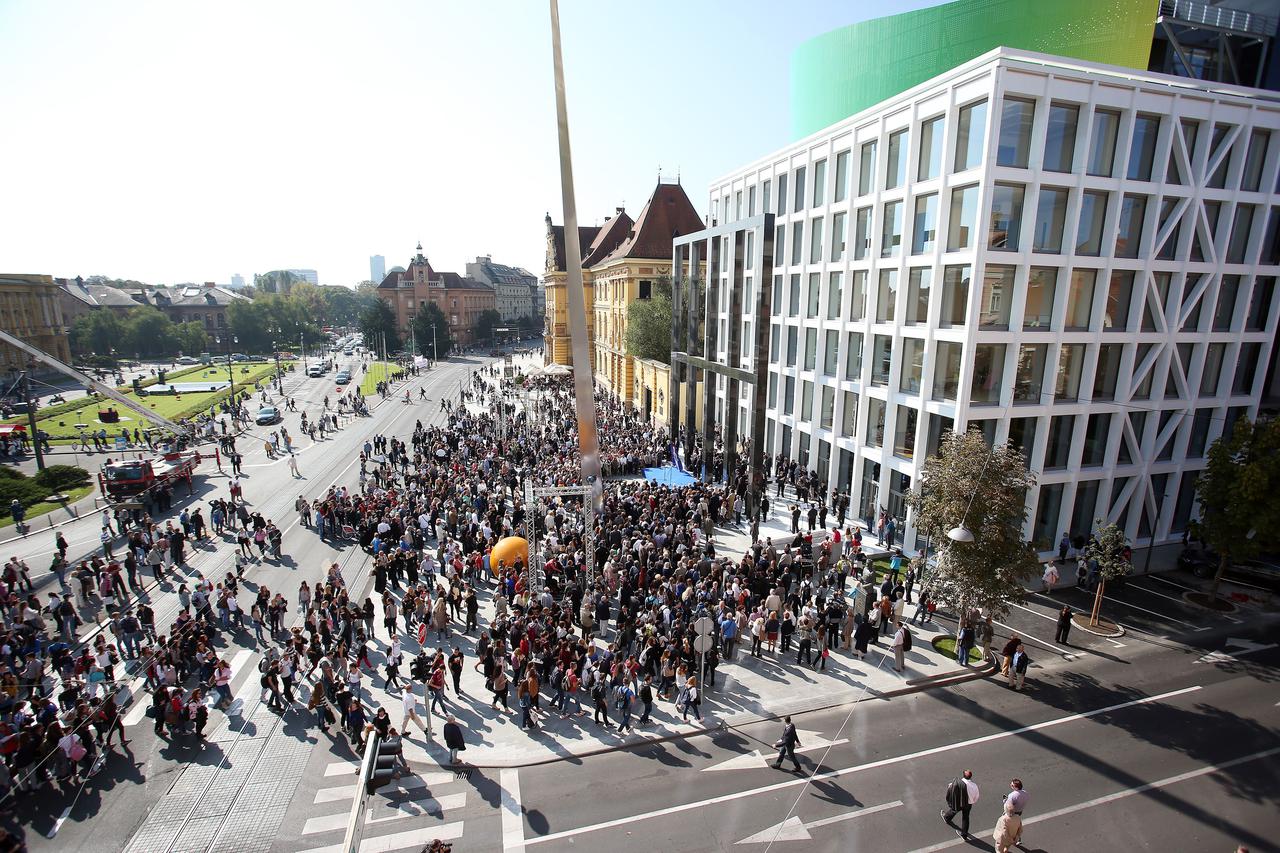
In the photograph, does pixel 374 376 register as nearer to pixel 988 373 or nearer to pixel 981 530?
pixel 988 373

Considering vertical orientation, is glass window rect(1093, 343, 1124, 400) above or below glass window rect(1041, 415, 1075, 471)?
above

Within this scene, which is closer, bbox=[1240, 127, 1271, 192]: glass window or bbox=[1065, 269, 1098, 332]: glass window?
bbox=[1065, 269, 1098, 332]: glass window

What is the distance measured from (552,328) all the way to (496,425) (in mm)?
44954

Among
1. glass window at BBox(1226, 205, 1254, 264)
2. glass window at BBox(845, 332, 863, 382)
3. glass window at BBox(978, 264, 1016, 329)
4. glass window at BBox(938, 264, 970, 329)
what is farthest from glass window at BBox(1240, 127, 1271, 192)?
glass window at BBox(845, 332, 863, 382)

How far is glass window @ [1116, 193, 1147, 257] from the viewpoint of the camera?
21.1m

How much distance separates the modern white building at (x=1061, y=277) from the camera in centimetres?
1994

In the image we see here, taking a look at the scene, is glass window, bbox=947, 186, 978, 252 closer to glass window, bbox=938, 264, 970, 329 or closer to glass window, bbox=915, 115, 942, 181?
glass window, bbox=938, 264, 970, 329

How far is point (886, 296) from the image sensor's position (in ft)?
81.0

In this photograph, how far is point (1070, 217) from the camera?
20188 mm

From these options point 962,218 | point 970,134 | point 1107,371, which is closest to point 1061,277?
point 962,218

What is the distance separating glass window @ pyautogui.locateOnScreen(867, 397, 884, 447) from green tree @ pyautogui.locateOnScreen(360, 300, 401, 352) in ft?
292

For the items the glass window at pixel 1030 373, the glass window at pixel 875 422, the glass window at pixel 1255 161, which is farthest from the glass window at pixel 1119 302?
the glass window at pixel 875 422

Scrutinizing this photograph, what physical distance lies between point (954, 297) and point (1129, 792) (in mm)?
14700

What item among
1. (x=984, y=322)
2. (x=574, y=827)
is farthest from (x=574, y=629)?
(x=984, y=322)
